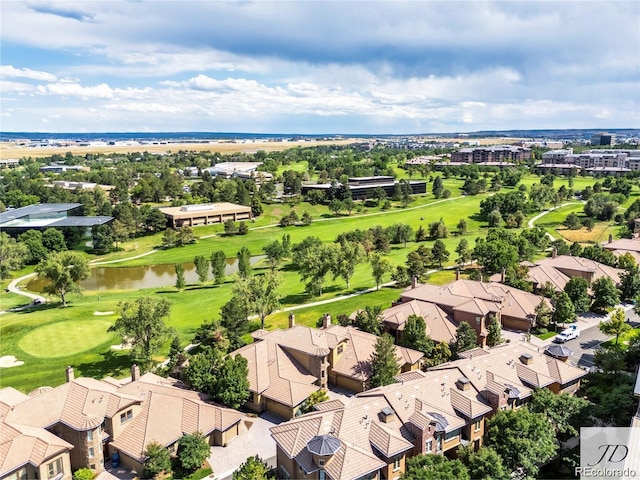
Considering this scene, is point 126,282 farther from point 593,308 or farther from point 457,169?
point 457,169

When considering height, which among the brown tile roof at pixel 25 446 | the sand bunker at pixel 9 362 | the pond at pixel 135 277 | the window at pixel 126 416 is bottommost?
the pond at pixel 135 277

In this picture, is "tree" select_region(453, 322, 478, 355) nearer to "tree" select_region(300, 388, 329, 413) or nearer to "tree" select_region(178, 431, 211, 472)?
"tree" select_region(300, 388, 329, 413)

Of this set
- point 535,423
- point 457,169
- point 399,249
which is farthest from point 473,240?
point 457,169

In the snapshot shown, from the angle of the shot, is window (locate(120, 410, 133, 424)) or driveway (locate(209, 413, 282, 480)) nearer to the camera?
driveway (locate(209, 413, 282, 480))

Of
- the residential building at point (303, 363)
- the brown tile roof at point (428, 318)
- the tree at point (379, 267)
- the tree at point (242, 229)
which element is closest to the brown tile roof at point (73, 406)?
the residential building at point (303, 363)

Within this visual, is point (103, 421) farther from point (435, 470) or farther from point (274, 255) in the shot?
point (274, 255)

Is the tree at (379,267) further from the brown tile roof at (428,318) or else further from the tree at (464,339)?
the tree at (464,339)

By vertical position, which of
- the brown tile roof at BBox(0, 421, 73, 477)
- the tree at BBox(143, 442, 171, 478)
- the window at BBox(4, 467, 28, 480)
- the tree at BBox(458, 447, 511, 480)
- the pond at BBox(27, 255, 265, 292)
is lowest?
the pond at BBox(27, 255, 265, 292)

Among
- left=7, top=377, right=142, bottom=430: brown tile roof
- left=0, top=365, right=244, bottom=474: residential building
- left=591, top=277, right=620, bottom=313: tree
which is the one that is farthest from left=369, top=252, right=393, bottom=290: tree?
left=7, top=377, right=142, bottom=430: brown tile roof
